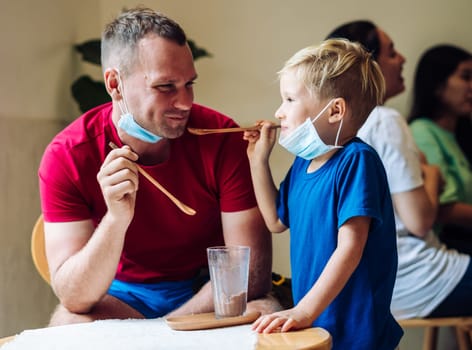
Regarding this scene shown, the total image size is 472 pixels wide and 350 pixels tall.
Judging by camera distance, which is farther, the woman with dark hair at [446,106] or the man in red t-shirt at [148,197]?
the woman with dark hair at [446,106]

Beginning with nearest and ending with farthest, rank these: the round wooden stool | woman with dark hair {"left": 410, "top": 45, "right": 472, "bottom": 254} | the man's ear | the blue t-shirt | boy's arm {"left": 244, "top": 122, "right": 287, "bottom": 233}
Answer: the round wooden stool < the blue t-shirt < boy's arm {"left": 244, "top": 122, "right": 287, "bottom": 233} < the man's ear < woman with dark hair {"left": 410, "top": 45, "right": 472, "bottom": 254}

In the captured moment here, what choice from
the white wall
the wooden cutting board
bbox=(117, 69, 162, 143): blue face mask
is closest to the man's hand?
bbox=(117, 69, 162, 143): blue face mask

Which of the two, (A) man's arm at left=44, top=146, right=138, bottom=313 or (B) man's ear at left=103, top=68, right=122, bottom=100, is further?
Answer: (B) man's ear at left=103, top=68, right=122, bottom=100

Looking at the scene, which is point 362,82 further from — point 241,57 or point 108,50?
point 241,57

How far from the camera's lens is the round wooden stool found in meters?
1.01

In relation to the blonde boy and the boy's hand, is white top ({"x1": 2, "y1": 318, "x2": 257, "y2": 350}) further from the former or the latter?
the blonde boy

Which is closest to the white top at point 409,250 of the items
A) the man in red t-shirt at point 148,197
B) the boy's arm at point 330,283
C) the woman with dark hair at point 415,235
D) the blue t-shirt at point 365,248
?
the woman with dark hair at point 415,235

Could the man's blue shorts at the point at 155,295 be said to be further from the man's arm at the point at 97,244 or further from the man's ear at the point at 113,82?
the man's ear at the point at 113,82

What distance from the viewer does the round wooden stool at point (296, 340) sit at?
101cm

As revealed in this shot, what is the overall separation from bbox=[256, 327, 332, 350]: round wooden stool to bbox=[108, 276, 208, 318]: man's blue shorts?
56 cm

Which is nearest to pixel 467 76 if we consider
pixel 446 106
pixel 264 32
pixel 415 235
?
pixel 446 106

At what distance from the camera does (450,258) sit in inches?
83.6

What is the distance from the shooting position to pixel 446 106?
289 centimetres

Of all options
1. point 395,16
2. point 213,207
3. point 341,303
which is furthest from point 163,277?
point 395,16
